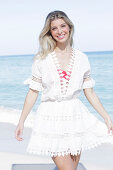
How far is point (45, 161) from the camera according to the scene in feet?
13.2

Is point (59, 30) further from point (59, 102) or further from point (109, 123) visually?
point (109, 123)

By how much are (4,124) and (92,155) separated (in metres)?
2.45

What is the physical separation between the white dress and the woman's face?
0.34ft

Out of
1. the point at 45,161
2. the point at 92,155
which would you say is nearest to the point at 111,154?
the point at 92,155

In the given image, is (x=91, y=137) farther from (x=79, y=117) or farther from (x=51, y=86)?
(x=51, y=86)

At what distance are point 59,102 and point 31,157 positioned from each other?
1.62 m

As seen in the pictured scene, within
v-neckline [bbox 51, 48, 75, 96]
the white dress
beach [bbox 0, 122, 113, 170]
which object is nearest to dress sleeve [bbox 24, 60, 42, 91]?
the white dress

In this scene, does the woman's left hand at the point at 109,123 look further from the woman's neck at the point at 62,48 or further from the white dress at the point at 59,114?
the woman's neck at the point at 62,48

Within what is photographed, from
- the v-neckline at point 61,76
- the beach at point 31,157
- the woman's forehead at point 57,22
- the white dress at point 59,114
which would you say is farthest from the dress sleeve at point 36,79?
the beach at point 31,157

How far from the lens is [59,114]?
8.59ft

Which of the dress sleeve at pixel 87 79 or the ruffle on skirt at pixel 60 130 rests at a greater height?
the dress sleeve at pixel 87 79

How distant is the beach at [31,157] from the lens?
3.92 m

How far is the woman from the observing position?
261 centimetres

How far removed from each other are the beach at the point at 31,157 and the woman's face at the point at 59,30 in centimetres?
154
